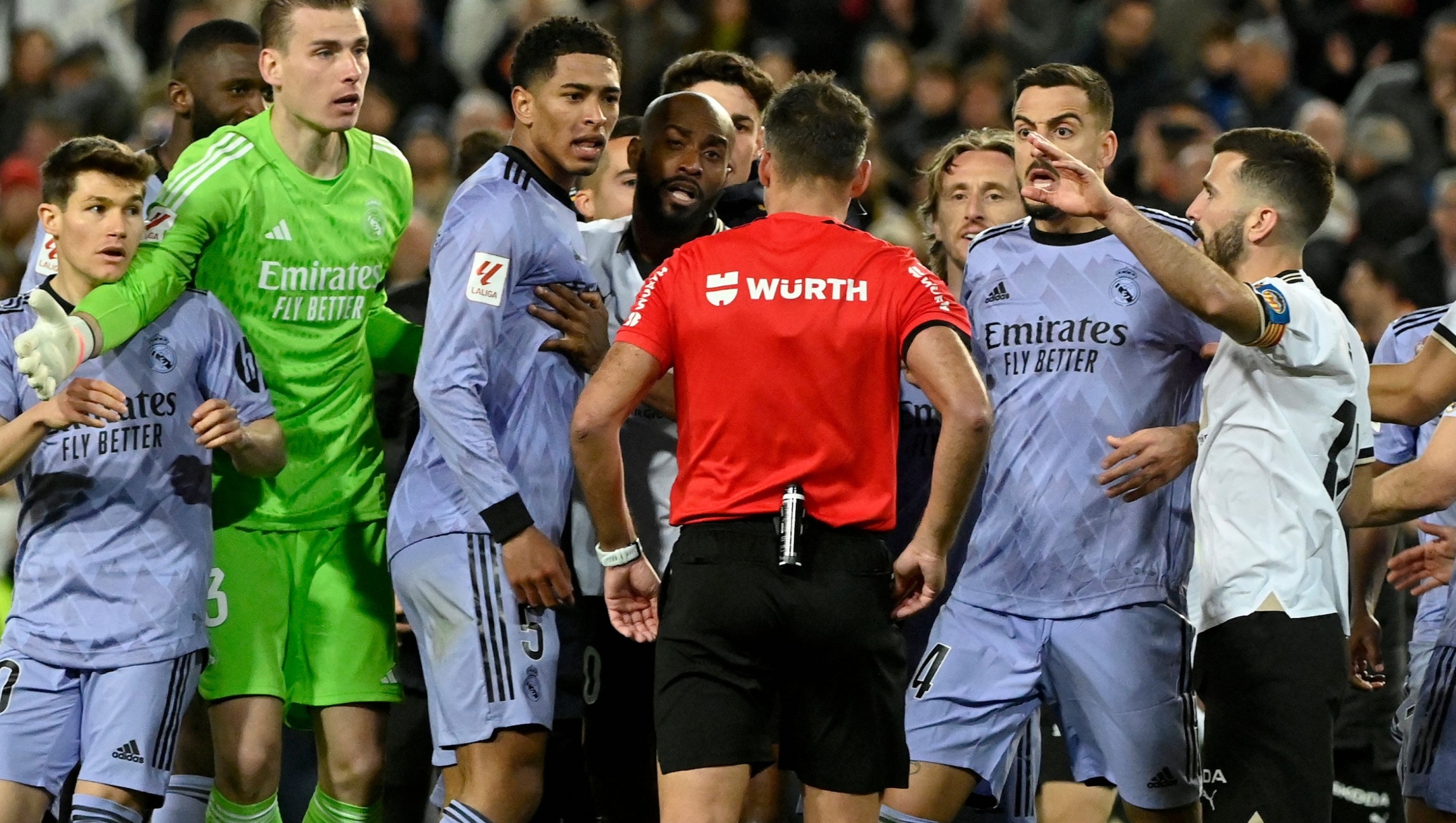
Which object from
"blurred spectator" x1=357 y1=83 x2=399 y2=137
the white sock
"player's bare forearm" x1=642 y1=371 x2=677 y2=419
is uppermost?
"blurred spectator" x1=357 y1=83 x2=399 y2=137

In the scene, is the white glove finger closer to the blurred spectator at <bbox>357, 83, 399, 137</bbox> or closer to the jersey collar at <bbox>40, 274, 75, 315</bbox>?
the jersey collar at <bbox>40, 274, 75, 315</bbox>

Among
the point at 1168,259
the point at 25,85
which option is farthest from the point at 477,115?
the point at 1168,259

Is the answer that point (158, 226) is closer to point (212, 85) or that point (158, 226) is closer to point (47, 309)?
point (47, 309)

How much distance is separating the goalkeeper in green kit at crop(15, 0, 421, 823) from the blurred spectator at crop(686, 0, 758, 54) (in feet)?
26.4

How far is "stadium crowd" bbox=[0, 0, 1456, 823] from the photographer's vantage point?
20.5ft

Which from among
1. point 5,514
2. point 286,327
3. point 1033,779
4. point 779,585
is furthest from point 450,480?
point 5,514

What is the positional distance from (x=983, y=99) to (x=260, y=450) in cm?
804

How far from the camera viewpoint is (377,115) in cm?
1355

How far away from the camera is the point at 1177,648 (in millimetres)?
5461

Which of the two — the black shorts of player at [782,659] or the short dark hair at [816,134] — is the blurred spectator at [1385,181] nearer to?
the short dark hair at [816,134]

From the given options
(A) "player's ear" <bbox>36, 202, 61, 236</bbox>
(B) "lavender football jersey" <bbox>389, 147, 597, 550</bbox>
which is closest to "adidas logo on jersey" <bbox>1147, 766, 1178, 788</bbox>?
(B) "lavender football jersey" <bbox>389, 147, 597, 550</bbox>

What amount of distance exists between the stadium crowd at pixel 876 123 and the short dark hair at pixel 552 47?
0.29 meters

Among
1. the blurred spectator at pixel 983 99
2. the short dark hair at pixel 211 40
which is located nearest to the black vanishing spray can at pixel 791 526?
the short dark hair at pixel 211 40

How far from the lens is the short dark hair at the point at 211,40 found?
6.46m
